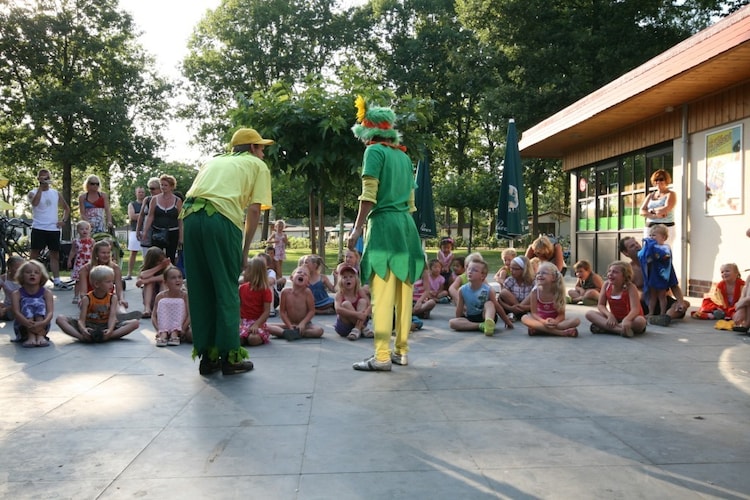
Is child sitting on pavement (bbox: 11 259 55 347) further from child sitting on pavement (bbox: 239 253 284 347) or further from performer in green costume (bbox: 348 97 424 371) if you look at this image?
performer in green costume (bbox: 348 97 424 371)

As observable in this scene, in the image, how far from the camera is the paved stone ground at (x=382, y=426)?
284cm

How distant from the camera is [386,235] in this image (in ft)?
17.6

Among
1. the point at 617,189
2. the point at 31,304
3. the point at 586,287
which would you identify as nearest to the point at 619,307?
the point at 586,287

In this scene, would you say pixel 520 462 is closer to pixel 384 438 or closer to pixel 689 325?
pixel 384 438

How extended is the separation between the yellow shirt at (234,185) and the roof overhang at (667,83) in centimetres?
608

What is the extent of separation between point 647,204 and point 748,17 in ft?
12.6

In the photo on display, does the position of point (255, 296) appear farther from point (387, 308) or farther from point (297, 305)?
point (387, 308)

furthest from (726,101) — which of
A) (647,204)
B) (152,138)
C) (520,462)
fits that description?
(152,138)

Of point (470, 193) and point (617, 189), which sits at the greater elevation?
point (470, 193)

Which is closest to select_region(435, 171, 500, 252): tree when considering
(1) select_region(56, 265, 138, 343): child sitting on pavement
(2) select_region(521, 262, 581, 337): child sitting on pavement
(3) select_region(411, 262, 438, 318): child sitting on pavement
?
(3) select_region(411, 262, 438, 318): child sitting on pavement

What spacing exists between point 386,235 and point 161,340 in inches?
111

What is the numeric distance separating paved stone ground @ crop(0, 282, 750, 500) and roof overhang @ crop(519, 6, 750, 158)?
434cm

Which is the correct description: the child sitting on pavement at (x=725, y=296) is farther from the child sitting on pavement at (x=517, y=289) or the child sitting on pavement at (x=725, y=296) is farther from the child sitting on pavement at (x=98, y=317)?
the child sitting on pavement at (x=98, y=317)

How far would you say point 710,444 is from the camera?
3330mm
